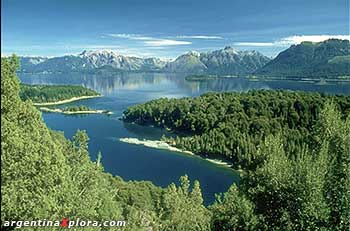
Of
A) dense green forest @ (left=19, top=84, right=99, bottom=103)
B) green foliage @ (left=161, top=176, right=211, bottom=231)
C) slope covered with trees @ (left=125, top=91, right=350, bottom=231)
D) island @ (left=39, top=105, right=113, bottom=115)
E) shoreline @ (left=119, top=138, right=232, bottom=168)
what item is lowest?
shoreline @ (left=119, top=138, right=232, bottom=168)

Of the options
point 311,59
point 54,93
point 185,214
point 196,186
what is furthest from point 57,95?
point 311,59

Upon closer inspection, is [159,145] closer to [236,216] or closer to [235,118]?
[235,118]

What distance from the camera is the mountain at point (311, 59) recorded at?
421ft

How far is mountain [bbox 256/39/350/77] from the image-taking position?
5049 inches

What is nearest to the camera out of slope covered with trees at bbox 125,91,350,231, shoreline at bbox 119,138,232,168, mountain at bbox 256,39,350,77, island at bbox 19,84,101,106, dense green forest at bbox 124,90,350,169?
slope covered with trees at bbox 125,91,350,231

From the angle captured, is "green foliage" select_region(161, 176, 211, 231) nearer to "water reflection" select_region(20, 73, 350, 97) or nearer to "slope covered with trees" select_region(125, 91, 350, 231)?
"slope covered with trees" select_region(125, 91, 350, 231)

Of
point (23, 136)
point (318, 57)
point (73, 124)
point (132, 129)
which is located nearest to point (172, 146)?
point (132, 129)

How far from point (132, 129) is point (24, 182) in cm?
3801

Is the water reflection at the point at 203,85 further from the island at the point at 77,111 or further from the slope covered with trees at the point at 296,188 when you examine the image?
the slope covered with trees at the point at 296,188

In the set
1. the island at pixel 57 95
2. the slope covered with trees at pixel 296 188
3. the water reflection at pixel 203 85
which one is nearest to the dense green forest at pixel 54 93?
the island at pixel 57 95

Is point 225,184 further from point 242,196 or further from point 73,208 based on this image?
point 73,208

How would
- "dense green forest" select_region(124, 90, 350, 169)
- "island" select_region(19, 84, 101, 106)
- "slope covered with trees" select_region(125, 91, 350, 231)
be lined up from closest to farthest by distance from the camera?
"slope covered with trees" select_region(125, 91, 350, 231) → "dense green forest" select_region(124, 90, 350, 169) → "island" select_region(19, 84, 101, 106)

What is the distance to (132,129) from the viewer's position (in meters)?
40.8

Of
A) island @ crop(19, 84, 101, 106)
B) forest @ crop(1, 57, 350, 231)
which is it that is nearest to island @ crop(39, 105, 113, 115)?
island @ crop(19, 84, 101, 106)
